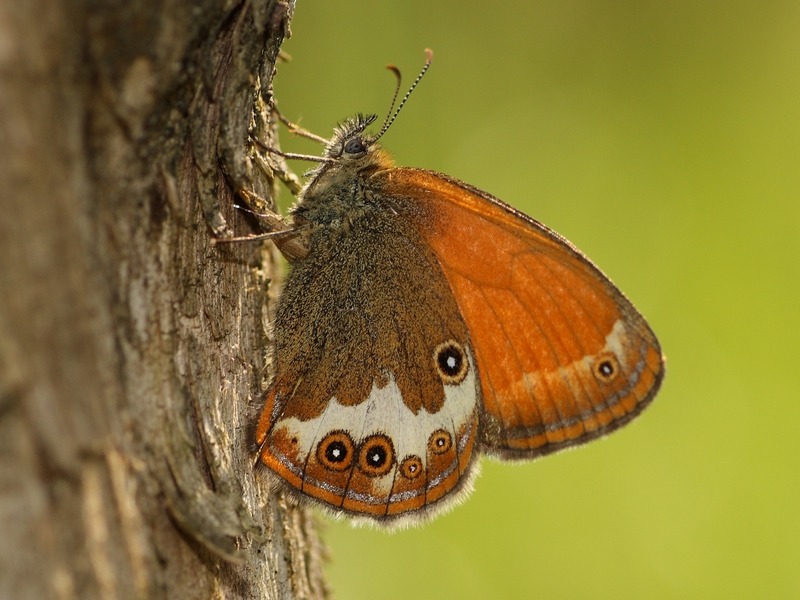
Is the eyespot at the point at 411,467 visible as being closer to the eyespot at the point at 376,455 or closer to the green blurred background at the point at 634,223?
the eyespot at the point at 376,455

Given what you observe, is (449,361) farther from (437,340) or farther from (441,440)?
(441,440)

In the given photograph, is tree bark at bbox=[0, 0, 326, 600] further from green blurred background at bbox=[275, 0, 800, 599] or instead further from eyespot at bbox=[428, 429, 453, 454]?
green blurred background at bbox=[275, 0, 800, 599]

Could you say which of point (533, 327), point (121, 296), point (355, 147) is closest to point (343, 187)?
point (355, 147)

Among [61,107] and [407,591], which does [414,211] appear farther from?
[407,591]

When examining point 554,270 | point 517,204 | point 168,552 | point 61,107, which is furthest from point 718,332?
point 61,107

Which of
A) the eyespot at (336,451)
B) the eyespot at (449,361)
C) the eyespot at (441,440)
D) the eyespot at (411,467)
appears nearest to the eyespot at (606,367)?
the eyespot at (449,361)

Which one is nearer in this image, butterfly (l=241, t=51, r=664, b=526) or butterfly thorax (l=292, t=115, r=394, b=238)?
butterfly (l=241, t=51, r=664, b=526)

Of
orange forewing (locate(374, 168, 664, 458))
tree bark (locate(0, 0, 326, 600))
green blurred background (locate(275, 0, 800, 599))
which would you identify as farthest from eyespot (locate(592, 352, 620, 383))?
green blurred background (locate(275, 0, 800, 599))
